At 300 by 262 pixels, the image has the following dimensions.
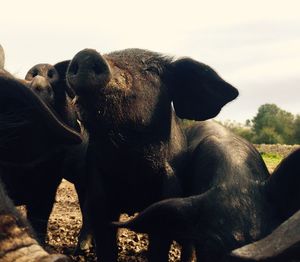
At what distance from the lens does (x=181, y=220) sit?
3.30m

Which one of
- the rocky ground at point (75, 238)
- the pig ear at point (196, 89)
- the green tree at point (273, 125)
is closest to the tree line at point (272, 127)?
the green tree at point (273, 125)

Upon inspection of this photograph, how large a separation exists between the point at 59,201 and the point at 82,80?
5856 mm

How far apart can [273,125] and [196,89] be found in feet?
141

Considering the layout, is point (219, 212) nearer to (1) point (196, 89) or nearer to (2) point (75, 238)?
(1) point (196, 89)

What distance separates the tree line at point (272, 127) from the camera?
42.1m

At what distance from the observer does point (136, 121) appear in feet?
12.4

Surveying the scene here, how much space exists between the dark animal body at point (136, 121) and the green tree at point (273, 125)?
123 feet

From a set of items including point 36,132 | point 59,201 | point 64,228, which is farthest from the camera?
point 59,201

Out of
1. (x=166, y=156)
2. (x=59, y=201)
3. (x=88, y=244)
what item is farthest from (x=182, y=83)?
(x=59, y=201)

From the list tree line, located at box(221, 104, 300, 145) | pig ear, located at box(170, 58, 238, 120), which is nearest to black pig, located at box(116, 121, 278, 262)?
pig ear, located at box(170, 58, 238, 120)

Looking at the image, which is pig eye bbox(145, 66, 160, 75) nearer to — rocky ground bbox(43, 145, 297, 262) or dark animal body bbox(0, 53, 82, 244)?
dark animal body bbox(0, 53, 82, 244)

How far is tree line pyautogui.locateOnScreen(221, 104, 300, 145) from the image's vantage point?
42.1 m

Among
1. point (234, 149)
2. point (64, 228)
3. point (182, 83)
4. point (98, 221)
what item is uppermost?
point (182, 83)

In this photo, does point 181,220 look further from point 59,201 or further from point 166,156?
point 59,201
